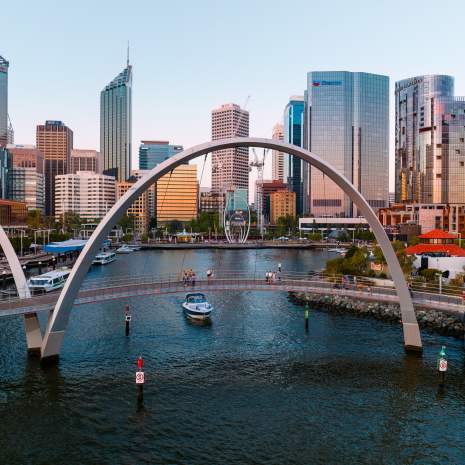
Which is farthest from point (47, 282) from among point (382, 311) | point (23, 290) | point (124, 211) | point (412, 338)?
point (412, 338)

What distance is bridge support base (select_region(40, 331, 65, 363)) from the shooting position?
33312 mm

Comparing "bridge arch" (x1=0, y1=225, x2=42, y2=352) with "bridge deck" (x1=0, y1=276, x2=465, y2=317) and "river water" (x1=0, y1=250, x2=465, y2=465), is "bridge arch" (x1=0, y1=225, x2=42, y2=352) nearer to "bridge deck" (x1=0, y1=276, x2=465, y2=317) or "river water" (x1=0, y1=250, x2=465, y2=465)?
"bridge deck" (x1=0, y1=276, x2=465, y2=317)

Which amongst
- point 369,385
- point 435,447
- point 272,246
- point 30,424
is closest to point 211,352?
point 369,385

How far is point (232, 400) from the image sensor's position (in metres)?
29.1

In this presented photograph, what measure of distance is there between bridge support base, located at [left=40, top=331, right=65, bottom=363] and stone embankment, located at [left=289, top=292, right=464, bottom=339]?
32533mm

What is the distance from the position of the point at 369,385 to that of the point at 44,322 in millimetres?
33390

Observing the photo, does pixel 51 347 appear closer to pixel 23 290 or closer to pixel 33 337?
pixel 33 337

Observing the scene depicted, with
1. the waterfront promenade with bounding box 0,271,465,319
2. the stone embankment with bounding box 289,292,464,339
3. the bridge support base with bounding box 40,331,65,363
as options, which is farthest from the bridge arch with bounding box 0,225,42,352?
the stone embankment with bounding box 289,292,464,339

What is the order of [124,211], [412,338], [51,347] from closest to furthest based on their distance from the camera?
[124,211] → [51,347] → [412,338]

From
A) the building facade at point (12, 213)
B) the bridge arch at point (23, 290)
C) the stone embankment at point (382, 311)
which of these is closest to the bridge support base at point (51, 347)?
the bridge arch at point (23, 290)

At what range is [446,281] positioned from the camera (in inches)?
2363

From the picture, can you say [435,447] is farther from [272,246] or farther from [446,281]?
[272,246]

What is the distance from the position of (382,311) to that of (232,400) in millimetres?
29259

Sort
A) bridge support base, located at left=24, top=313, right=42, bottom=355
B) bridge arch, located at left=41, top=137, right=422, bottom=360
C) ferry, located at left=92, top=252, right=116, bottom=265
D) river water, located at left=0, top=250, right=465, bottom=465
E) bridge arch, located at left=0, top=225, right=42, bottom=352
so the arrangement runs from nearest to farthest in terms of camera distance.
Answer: river water, located at left=0, top=250, right=465, bottom=465
bridge arch, located at left=41, top=137, right=422, bottom=360
bridge arch, located at left=0, top=225, right=42, bottom=352
bridge support base, located at left=24, top=313, right=42, bottom=355
ferry, located at left=92, top=252, right=116, bottom=265
